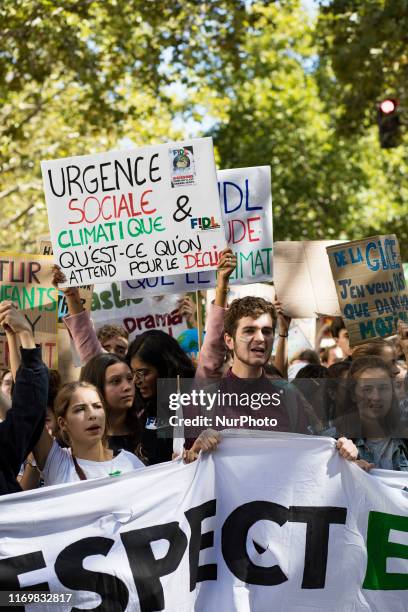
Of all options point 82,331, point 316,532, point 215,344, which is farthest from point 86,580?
point 82,331

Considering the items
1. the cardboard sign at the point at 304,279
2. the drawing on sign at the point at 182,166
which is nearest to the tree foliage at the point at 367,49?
the cardboard sign at the point at 304,279

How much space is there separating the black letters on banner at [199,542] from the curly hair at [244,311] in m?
0.90

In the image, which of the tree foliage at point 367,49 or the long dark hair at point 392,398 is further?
the tree foliage at point 367,49

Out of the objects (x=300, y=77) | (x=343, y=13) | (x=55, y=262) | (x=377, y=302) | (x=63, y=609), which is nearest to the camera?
(x=63, y=609)

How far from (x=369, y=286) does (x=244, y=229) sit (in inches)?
33.4

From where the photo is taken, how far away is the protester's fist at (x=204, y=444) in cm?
520

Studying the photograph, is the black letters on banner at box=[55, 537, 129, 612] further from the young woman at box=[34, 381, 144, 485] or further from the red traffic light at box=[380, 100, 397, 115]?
the red traffic light at box=[380, 100, 397, 115]

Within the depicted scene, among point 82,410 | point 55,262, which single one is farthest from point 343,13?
point 82,410

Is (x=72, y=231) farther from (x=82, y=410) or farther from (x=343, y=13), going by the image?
(x=343, y=13)

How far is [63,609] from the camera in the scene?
5.01 metres

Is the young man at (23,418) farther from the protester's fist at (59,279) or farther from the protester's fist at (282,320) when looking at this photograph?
the protester's fist at (282,320)

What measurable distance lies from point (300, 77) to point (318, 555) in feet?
115

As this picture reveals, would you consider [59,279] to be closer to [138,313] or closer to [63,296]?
[63,296]

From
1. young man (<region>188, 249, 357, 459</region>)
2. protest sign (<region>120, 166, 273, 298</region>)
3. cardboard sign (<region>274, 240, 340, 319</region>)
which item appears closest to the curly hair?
young man (<region>188, 249, 357, 459</region>)
